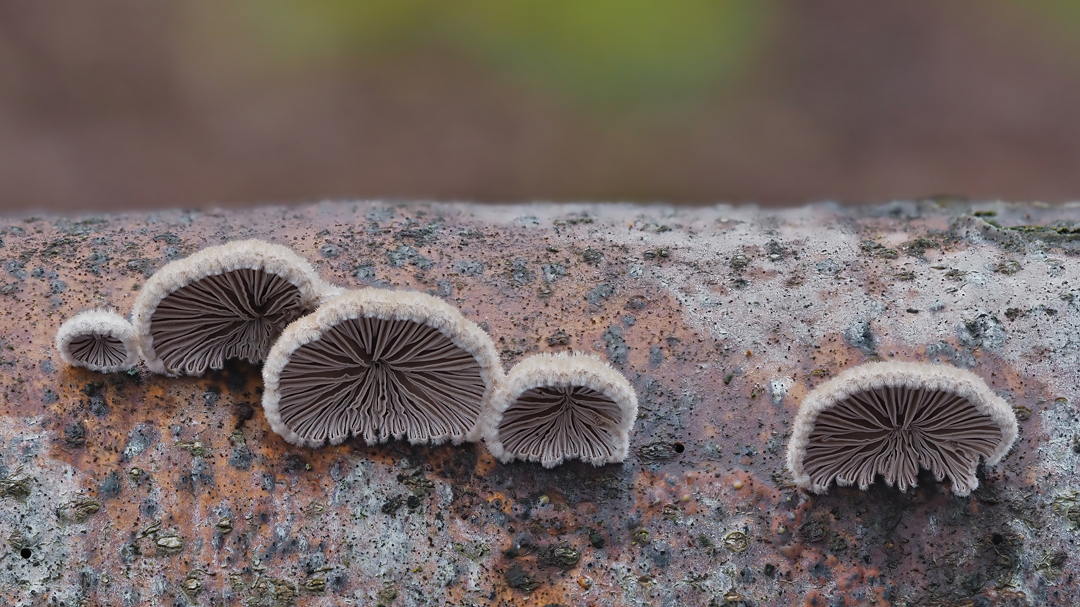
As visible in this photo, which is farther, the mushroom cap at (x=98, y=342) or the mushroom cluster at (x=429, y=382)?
the mushroom cap at (x=98, y=342)

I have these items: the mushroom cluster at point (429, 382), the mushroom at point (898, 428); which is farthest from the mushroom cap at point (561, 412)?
the mushroom at point (898, 428)

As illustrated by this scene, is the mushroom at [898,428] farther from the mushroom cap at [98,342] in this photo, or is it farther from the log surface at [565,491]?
the mushroom cap at [98,342]

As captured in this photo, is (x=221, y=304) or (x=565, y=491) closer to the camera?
(x=221, y=304)

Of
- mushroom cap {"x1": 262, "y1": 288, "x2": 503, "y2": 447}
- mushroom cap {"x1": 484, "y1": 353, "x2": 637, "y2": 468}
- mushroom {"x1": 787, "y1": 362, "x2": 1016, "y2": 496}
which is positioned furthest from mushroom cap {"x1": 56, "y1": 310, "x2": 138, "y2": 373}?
mushroom {"x1": 787, "y1": 362, "x2": 1016, "y2": 496}

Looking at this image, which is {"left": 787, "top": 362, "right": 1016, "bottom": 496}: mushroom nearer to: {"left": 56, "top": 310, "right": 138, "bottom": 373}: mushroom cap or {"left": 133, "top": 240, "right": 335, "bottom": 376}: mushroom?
{"left": 133, "top": 240, "right": 335, "bottom": 376}: mushroom

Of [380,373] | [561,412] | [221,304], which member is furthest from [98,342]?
[561,412]

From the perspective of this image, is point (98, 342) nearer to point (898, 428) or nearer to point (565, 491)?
point (565, 491)

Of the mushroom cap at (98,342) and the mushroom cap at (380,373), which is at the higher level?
the mushroom cap at (98,342)
